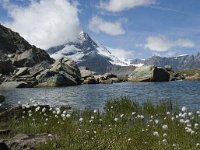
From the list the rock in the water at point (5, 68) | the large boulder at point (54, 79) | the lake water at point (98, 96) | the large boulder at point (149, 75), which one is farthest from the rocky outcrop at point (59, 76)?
the lake water at point (98, 96)

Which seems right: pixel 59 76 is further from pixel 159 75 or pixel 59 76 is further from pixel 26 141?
pixel 26 141

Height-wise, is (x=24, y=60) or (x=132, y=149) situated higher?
(x=24, y=60)

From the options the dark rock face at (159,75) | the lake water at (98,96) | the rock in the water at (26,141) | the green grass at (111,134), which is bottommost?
the rock in the water at (26,141)

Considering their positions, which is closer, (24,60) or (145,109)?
(145,109)

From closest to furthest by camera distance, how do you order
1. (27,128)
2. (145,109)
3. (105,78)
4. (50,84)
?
(27,128)
(145,109)
(50,84)
(105,78)

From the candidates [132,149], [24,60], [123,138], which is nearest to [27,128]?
[123,138]

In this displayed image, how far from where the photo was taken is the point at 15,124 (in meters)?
25.1

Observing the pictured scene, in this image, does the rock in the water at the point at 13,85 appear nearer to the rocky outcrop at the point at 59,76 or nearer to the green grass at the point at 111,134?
the rocky outcrop at the point at 59,76

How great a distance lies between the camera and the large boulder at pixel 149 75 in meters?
128

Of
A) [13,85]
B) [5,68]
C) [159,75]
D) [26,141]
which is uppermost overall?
[5,68]

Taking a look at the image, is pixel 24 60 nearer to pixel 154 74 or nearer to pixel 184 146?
pixel 154 74

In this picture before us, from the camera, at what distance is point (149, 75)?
12862 cm

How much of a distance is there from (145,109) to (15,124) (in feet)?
29.0

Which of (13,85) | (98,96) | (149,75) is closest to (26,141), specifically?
(98,96)
